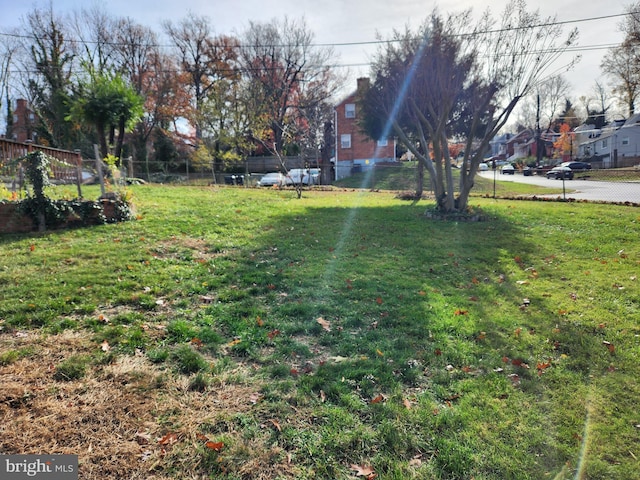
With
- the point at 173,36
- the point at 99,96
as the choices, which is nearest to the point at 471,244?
the point at 99,96

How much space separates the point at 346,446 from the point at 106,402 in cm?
160

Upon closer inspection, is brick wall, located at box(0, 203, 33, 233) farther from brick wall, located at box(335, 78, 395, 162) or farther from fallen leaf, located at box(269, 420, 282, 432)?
brick wall, located at box(335, 78, 395, 162)

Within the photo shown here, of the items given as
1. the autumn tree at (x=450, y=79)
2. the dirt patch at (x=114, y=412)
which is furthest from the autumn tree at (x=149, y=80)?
the dirt patch at (x=114, y=412)

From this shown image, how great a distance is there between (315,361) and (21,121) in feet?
158

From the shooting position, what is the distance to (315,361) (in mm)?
3074

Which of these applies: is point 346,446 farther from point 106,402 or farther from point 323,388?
point 106,402

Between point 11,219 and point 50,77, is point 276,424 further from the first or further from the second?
point 50,77

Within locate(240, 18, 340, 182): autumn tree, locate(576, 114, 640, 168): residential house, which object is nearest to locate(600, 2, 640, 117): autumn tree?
locate(576, 114, 640, 168): residential house

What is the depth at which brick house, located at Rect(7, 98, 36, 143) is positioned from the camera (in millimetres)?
33562

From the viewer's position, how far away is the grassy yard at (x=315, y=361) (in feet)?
6.80

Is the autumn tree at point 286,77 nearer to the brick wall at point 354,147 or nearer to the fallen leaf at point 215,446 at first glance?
the brick wall at point 354,147

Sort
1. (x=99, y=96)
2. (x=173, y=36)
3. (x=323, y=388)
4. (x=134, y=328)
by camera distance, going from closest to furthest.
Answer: (x=323, y=388) → (x=134, y=328) → (x=99, y=96) → (x=173, y=36)

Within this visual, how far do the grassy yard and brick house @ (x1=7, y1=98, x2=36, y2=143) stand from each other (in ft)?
120

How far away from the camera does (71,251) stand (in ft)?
17.9
